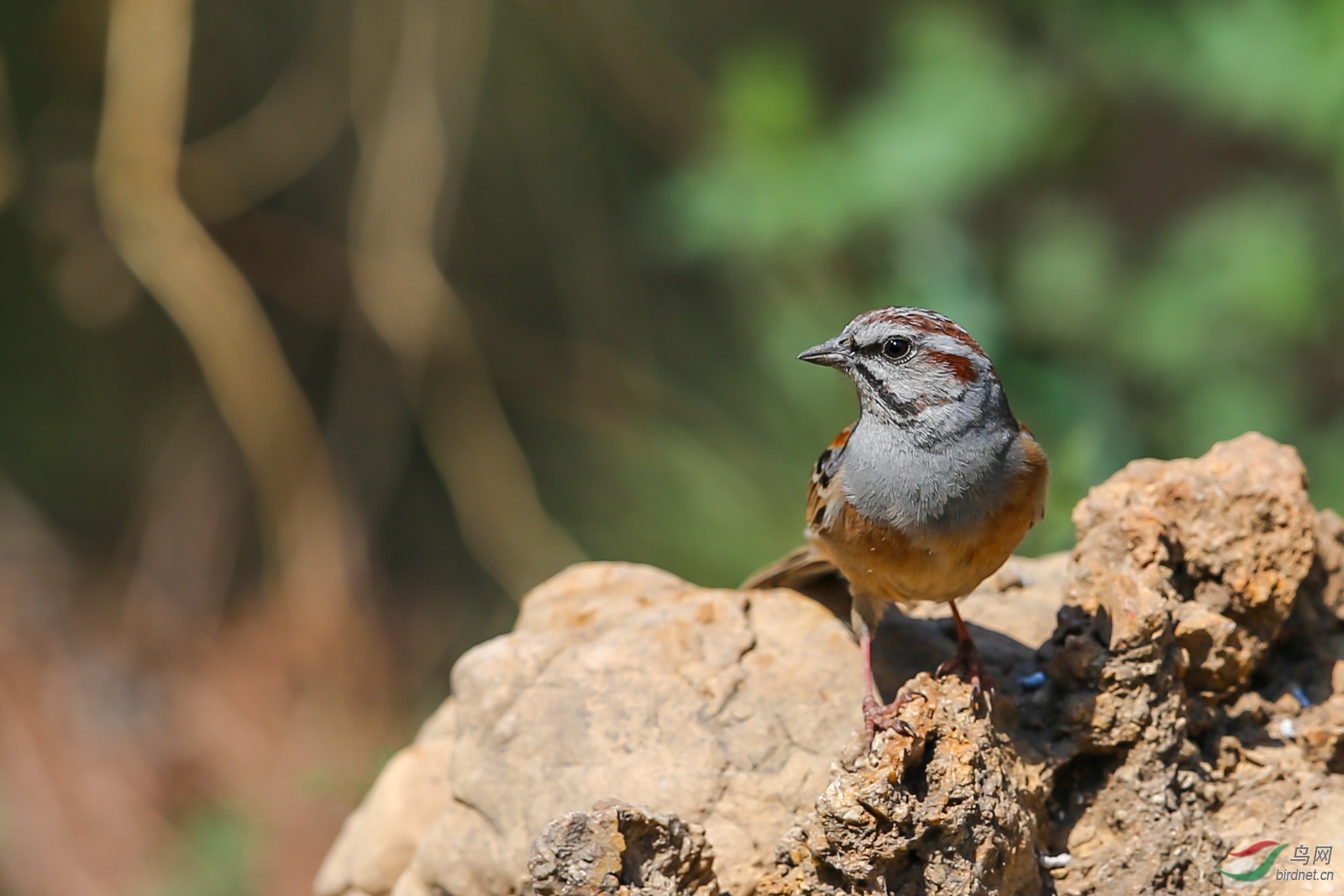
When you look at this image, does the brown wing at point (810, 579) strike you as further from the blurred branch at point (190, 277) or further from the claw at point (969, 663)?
the blurred branch at point (190, 277)

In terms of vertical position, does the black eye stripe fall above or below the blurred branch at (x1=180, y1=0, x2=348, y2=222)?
below

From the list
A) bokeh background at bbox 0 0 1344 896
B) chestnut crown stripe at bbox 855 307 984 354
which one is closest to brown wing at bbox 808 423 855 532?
chestnut crown stripe at bbox 855 307 984 354

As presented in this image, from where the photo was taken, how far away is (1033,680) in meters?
3.48

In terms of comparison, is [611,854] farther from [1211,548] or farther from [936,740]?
[1211,548]

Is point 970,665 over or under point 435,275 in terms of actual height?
under

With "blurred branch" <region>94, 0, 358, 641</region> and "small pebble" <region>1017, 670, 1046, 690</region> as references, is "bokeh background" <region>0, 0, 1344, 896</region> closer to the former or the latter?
"blurred branch" <region>94, 0, 358, 641</region>

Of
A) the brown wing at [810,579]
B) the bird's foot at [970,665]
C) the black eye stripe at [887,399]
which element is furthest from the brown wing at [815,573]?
the bird's foot at [970,665]

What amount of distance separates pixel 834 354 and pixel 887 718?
3.45 ft

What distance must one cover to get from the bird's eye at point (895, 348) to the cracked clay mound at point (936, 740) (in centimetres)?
70

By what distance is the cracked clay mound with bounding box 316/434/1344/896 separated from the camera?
2.81 meters

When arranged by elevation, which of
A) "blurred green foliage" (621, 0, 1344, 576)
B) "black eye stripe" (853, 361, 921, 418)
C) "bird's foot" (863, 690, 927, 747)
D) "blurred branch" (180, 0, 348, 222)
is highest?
"blurred branch" (180, 0, 348, 222)

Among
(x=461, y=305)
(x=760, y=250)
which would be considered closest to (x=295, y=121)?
(x=461, y=305)

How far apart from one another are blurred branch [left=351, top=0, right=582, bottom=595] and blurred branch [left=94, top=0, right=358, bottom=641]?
30.6 inches

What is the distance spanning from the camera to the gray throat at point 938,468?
3.25m
